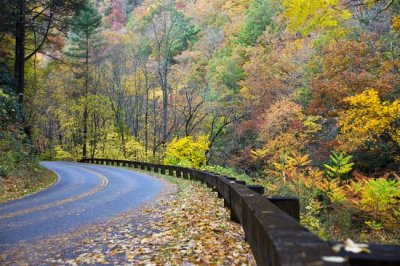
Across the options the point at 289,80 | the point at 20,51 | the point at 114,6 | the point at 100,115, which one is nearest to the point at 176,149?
the point at 289,80

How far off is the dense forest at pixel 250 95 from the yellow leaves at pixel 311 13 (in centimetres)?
2

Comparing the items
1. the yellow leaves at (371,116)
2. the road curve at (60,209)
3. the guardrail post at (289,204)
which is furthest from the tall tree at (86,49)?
the guardrail post at (289,204)

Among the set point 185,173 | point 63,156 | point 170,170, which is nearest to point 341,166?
point 185,173

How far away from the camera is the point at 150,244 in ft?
22.6

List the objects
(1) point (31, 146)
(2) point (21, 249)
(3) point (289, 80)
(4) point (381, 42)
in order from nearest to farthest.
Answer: (2) point (21, 249) → (4) point (381, 42) → (1) point (31, 146) → (3) point (289, 80)

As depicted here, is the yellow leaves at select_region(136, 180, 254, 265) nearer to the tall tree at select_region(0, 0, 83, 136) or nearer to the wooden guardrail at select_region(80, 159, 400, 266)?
the wooden guardrail at select_region(80, 159, 400, 266)

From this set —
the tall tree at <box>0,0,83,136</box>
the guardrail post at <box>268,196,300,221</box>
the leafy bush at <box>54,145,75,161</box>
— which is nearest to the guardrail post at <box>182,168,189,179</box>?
the tall tree at <box>0,0,83,136</box>

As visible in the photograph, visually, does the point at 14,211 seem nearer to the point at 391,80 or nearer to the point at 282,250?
the point at 282,250

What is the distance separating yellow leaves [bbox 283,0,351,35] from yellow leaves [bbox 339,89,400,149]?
1250cm

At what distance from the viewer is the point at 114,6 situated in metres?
85.2

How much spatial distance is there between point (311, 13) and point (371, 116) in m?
14.2

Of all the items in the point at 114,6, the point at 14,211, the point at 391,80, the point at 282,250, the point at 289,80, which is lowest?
the point at 14,211

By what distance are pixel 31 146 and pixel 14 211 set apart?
47.2 ft

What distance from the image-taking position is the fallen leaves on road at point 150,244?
5.89m
